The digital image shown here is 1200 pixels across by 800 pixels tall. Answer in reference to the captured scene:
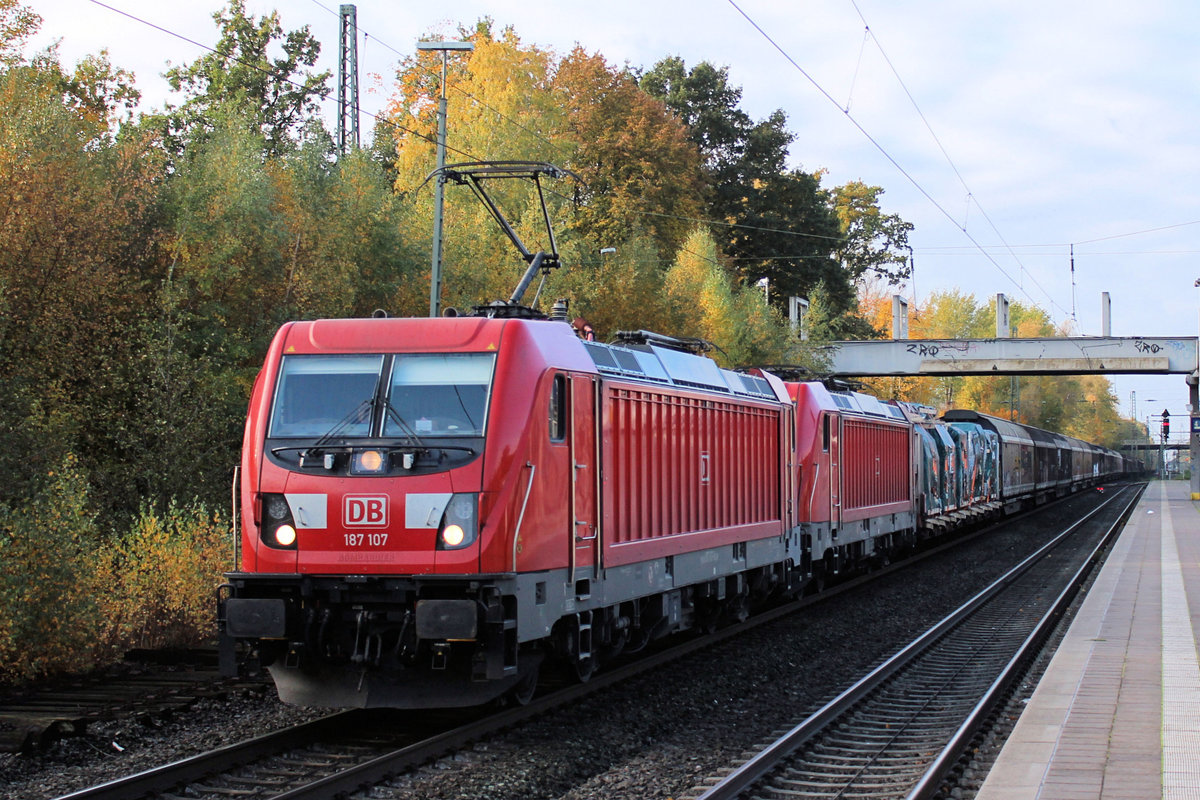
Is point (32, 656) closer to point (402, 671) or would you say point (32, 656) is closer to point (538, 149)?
point (402, 671)

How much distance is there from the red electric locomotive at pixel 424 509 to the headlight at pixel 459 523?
0.03 feet

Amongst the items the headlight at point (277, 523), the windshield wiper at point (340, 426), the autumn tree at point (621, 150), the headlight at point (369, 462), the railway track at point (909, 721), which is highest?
the autumn tree at point (621, 150)

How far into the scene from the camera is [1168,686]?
1090cm

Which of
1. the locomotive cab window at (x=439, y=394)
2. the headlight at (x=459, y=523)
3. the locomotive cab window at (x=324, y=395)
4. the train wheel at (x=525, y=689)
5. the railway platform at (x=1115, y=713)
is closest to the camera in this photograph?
the railway platform at (x=1115, y=713)

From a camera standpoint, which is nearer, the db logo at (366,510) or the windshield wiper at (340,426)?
the db logo at (366,510)

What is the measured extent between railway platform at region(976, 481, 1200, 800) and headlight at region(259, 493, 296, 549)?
5.04 metres

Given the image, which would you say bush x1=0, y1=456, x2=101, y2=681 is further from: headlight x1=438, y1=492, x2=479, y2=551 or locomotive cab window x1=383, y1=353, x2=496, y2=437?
headlight x1=438, y1=492, x2=479, y2=551

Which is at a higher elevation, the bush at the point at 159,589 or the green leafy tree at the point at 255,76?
the green leafy tree at the point at 255,76

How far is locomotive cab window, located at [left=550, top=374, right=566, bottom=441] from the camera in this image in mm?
10031

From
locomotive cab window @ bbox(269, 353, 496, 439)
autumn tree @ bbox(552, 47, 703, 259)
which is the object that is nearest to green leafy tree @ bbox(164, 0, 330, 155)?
autumn tree @ bbox(552, 47, 703, 259)

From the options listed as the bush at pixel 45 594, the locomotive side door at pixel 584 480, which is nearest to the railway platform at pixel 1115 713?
the locomotive side door at pixel 584 480

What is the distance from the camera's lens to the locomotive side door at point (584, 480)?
10336 millimetres

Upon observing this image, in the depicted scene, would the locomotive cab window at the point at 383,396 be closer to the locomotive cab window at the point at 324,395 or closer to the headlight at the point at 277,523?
the locomotive cab window at the point at 324,395

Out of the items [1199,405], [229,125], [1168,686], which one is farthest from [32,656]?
[1199,405]
